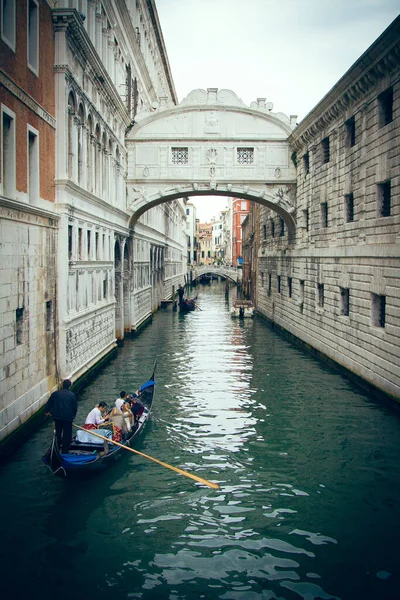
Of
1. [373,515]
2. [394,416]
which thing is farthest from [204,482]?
[394,416]

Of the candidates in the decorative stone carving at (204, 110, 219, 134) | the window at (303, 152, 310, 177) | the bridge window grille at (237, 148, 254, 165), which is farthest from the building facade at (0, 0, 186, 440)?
the window at (303, 152, 310, 177)

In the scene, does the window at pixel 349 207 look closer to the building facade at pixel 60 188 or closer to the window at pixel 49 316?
the building facade at pixel 60 188

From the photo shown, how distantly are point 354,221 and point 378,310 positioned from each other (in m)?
2.84

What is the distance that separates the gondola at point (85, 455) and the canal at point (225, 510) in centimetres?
28

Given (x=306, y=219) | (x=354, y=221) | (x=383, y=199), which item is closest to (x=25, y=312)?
(x=383, y=199)

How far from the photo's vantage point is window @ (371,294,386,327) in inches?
547

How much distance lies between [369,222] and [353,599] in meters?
10.2

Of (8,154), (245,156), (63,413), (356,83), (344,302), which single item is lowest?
(63,413)

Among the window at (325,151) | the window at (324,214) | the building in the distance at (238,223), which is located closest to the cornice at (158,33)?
the window at (325,151)

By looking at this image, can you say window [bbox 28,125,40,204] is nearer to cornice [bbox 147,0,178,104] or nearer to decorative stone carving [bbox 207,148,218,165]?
decorative stone carving [bbox 207,148,218,165]

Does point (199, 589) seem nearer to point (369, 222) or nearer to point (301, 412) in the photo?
point (301, 412)

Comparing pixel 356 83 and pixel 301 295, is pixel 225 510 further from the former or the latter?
pixel 301 295

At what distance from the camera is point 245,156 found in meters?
22.6

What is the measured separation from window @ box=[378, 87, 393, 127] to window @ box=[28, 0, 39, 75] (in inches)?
307
